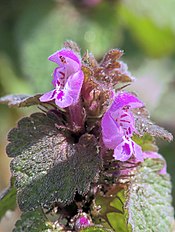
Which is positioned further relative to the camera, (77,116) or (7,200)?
(7,200)

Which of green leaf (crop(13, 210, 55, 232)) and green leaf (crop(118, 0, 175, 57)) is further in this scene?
green leaf (crop(118, 0, 175, 57))

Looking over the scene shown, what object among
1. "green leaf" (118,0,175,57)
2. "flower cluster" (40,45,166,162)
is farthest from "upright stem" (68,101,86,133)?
"green leaf" (118,0,175,57)

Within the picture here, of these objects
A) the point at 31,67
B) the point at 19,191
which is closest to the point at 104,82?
the point at 19,191

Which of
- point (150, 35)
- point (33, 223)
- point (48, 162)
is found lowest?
point (33, 223)

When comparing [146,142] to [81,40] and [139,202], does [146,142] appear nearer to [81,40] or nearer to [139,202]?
[139,202]

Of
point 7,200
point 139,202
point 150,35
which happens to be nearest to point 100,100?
point 139,202

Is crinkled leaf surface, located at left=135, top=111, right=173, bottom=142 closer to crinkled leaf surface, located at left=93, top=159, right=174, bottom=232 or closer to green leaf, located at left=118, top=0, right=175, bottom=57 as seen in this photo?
crinkled leaf surface, located at left=93, top=159, right=174, bottom=232

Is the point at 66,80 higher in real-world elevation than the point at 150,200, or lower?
higher
